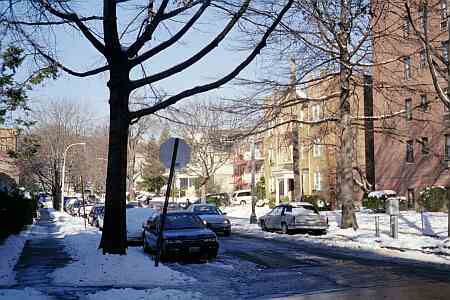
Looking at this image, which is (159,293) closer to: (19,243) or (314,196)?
(19,243)

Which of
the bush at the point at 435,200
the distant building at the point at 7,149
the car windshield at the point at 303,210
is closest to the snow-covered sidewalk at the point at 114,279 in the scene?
the distant building at the point at 7,149

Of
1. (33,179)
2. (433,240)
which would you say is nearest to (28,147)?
(433,240)

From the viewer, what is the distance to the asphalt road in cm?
1184

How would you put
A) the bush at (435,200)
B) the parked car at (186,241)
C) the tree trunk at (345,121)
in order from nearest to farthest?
the parked car at (186,241), the tree trunk at (345,121), the bush at (435,200)

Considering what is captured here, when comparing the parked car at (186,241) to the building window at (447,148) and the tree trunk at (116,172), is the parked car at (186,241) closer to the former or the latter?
the tree trunk at (116,172)

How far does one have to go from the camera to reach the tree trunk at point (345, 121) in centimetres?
2727

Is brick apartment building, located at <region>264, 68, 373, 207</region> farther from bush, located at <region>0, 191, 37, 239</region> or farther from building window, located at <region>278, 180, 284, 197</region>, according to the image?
bush, located at <region>0, 191, 37, 239</region>

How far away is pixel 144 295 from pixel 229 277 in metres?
4.00

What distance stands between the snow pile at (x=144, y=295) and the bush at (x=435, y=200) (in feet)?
97.3

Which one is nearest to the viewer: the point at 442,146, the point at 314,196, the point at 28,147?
the point at 28,147

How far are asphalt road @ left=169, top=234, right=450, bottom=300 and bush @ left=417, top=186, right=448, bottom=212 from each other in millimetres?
19329

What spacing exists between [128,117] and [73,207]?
48161 mm

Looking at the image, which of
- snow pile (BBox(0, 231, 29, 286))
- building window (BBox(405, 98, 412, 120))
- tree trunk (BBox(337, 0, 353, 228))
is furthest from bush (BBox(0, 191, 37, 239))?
building window (BBox(405, 98, 412, 120))

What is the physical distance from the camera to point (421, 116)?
4300 centimetres
